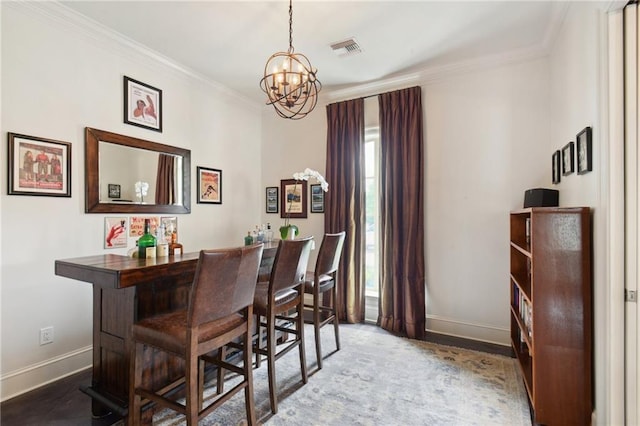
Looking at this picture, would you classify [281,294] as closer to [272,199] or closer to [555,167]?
[272,199]

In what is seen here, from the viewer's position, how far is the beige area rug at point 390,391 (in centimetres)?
197

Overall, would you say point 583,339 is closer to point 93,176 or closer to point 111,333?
point 111,333

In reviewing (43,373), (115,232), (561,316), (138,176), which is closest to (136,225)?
(115,232)

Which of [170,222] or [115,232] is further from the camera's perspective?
[170,222]

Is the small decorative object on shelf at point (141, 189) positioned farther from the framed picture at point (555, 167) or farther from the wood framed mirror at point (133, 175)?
the framed picture at point (555, 167)

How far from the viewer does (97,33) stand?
8.78ft

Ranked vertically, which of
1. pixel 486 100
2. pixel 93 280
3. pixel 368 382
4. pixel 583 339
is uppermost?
pixel 486 100

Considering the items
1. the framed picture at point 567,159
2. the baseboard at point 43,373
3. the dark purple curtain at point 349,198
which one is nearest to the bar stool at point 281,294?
the dark purple curtain at point 349,198

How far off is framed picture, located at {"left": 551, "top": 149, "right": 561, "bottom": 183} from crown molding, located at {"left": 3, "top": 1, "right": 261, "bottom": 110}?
3.71 m

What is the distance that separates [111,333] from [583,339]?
2768 millimetres

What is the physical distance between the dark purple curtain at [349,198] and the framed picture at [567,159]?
1.95 meters

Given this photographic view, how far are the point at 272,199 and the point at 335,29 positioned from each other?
2462 millimetres

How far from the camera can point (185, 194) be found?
352 centimetres

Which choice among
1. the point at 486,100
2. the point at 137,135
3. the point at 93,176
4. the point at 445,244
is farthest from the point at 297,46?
the point at 445,244
